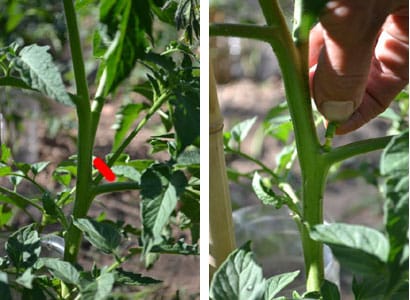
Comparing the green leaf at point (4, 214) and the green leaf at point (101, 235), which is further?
the green leaf at point (4, 214)

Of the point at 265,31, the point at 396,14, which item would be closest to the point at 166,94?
the point at 265,31

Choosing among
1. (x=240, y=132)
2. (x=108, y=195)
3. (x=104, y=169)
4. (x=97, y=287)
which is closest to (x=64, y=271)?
(x=97, y=287)

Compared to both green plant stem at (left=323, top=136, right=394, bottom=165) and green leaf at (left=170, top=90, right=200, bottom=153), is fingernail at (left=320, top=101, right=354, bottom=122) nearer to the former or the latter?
green plant stem at (left=323, top=136, right=394, bottom=165)

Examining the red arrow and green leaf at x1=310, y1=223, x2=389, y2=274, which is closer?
green leaf at x1=310, y1=223, x2=389, y2=274

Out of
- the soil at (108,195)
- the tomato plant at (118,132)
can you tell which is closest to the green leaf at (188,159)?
the tomato plant at (118,132)

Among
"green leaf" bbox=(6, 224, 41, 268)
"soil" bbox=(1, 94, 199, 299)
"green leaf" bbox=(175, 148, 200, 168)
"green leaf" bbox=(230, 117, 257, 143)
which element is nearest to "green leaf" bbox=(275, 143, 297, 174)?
"green leaf" bbox=(230, 117, 257, 143)

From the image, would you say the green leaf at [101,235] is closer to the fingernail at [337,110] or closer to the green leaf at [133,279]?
the green leaf at [133,279]
